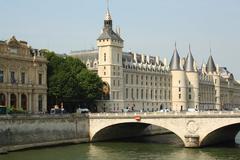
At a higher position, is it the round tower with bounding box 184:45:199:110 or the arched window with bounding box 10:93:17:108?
the round tower with bounding box 184:45:199:110

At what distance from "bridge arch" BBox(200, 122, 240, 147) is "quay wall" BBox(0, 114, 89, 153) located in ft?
53.5

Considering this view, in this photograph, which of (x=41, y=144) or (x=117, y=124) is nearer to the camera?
(x=41, y=144)

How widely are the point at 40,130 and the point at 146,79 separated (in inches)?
2169

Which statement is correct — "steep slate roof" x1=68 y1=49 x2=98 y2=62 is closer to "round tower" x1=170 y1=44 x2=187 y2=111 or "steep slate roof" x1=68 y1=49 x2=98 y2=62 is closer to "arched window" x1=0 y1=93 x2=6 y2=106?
"round tower" x1=170 y1=44 x2=187 y2=111

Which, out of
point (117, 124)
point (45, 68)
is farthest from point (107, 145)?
point (45, 68)

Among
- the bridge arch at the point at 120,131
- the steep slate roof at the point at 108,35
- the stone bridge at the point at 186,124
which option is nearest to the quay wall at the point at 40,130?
the bridge arch at the point at 120,131

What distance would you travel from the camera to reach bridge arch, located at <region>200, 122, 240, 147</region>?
205 ft

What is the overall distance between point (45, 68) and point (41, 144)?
69.9ft

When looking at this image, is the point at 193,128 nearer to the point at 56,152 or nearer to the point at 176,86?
the point at 56,152

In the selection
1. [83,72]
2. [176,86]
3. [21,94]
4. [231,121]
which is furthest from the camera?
[176,86]

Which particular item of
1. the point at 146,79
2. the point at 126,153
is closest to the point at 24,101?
the point at 126,153

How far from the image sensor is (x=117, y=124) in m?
70.9

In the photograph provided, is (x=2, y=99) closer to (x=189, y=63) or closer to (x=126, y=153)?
(x=126, y=153)

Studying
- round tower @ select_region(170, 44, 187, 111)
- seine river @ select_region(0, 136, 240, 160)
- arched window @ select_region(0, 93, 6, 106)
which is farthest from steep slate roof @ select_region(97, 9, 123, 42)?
seine river @ select_region(0, 136, 240, 160)
